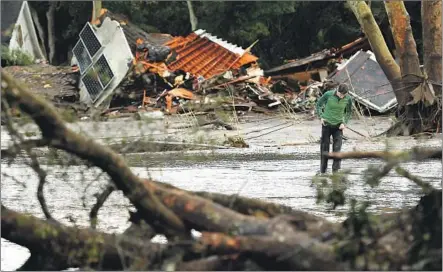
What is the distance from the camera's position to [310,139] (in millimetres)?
23656

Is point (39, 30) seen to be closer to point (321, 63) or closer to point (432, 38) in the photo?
point (321, 63)

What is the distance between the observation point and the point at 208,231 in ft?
18.6

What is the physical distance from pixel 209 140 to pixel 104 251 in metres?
1.54

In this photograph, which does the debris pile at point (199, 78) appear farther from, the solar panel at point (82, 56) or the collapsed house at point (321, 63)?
the solar panel at point (82, 56)

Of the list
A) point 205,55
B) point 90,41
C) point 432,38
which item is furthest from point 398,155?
point 205,55

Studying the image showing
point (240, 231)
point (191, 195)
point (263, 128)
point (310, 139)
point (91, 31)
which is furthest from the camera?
point (91, 31)

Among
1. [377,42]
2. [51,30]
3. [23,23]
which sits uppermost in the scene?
[377,42]

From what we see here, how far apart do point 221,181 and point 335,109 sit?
288cm

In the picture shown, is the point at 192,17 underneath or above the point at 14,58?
above

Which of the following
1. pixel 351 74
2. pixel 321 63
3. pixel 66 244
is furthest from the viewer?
pixel 321 63

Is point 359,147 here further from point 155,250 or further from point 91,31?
point 91,31

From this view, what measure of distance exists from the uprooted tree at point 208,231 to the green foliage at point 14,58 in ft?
126

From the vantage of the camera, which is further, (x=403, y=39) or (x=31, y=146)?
(x=403, y=39)

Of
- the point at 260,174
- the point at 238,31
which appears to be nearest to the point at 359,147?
the point at 260,174
